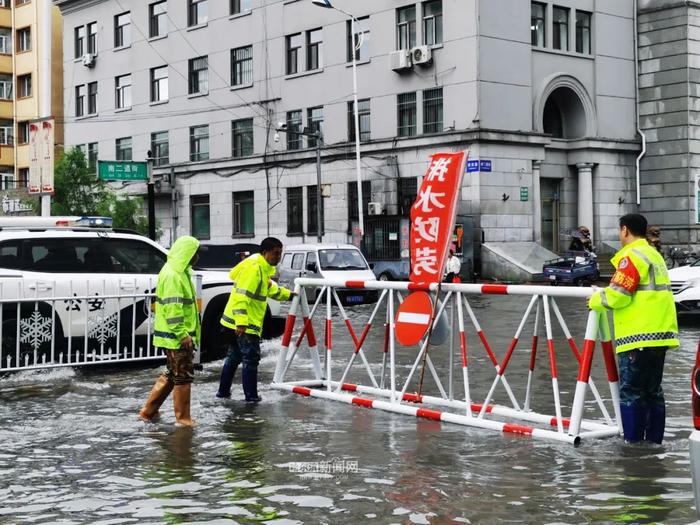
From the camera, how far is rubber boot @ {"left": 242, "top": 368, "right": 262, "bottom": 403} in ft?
35.4

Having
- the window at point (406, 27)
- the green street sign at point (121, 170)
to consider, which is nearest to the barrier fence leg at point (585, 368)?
the green street sign at point (121, 170)

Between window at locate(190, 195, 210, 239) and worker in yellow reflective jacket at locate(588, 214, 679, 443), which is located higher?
window at locate(190, 195, 210, 239)

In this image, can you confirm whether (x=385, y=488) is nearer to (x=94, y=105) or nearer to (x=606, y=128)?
(x=606, y=128)

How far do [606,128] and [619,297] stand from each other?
112 ft

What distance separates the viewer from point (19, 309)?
40.3 feet

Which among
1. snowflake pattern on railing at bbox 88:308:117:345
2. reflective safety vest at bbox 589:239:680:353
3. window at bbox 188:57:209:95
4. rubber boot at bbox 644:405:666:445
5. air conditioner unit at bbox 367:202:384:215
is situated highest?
window at bbox 188:57:209:95

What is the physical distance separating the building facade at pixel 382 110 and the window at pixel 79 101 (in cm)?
436

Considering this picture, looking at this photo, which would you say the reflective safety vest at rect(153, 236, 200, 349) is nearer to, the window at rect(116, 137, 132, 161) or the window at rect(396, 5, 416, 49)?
the window at rect(396, 5, 416, 49)

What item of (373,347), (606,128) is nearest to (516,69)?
(606,128)

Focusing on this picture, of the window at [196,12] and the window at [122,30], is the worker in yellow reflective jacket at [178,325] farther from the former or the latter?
the window at [122,30]

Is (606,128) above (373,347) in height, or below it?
above

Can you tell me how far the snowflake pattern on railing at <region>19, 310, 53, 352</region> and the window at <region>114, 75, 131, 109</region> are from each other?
1560 inches

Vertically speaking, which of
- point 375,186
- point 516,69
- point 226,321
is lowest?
point 226,321

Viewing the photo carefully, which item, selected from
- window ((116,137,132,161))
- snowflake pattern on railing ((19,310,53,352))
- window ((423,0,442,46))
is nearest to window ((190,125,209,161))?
window ((116,137,132,161))
